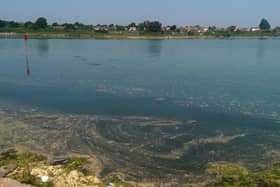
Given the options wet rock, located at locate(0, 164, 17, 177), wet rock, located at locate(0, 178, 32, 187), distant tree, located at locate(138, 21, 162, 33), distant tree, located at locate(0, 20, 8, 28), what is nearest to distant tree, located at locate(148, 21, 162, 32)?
distant tree, located at locate(138, 21, 162, 33)

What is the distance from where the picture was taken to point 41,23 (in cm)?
14000

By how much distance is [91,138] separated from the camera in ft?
43.4

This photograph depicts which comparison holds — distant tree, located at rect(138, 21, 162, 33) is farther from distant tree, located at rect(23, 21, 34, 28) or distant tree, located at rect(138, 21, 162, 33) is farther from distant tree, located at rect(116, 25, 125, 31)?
distant tree, located at rect(23, 21, 34, 28)

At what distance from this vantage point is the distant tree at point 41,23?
Answer: 136m

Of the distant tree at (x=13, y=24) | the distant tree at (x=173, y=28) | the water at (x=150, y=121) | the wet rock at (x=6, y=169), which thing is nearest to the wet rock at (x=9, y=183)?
the wet rock at (x=6, y=169)

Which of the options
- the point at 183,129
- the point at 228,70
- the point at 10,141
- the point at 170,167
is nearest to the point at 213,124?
the point at 183,129

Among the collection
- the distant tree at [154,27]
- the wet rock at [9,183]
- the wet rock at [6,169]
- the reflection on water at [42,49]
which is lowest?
the wet rock at [6,169]

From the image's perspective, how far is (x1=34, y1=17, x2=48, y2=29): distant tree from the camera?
136 m

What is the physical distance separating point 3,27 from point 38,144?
466 ft

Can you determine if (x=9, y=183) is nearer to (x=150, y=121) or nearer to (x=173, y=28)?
(x=150, y=121)

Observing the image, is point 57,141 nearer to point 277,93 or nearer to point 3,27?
point 277,93

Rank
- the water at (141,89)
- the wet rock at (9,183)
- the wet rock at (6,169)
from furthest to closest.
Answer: the water at (141,89)
the wet rock at (6,169)
the wet rock at (9,183)

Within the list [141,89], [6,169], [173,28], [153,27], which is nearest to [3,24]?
[153,27]

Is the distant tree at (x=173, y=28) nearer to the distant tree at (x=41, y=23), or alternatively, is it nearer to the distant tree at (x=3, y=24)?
the distant tree at (x=41, y=23)
